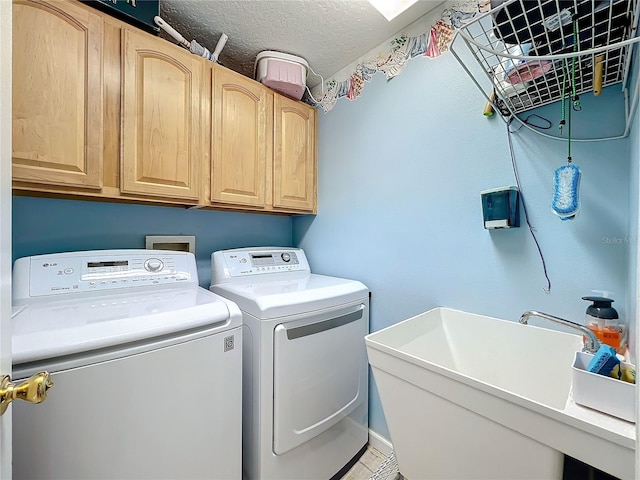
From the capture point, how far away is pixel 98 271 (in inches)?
49.6

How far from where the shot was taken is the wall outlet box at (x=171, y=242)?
1.61m

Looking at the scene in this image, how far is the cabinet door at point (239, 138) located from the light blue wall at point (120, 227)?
0.38m

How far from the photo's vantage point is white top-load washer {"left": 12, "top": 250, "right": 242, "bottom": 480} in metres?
0.74

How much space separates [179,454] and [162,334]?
45 cm

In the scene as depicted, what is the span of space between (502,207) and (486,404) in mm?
736

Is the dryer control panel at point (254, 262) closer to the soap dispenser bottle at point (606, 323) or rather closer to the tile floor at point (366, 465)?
the tile floor at point (366, 465)

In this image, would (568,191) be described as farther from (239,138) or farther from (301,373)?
(239,138)

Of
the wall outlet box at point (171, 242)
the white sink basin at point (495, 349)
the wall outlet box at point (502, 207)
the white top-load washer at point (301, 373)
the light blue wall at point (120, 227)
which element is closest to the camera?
the white sink basin at point (495, 349)

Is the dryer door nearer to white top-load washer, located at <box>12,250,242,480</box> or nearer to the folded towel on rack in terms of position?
white top-load washer, located at <box>12,250,242,480</box>

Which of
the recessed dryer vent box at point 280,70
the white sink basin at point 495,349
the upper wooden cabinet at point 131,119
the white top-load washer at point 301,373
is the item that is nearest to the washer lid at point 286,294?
the white top-load washer at point 301,373

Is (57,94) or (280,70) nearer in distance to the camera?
(57,94)

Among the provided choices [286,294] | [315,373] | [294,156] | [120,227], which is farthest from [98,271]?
[294,156]

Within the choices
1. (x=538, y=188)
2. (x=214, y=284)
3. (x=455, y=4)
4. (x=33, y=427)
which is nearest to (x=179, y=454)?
(x=33, y=427)

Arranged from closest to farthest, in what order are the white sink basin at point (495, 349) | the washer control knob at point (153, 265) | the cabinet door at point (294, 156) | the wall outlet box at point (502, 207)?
1. the white sink basin at point (495, 349)
2. the wall outlet box at point (502, 207)
3. the washer control knob at point (153, 265)
4. the cabinet door at point (294, 156)
